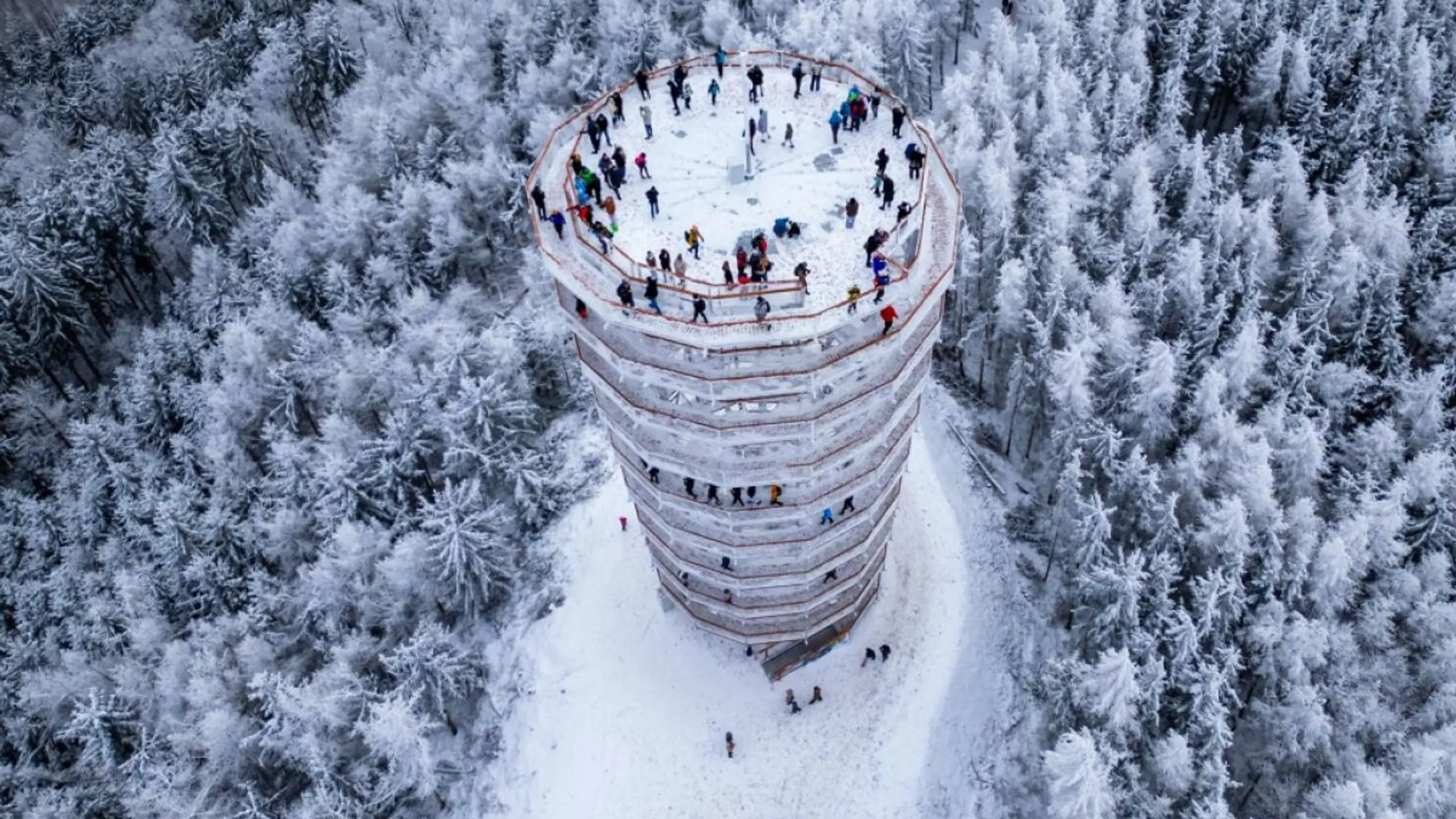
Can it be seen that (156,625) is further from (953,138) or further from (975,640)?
(953,138)

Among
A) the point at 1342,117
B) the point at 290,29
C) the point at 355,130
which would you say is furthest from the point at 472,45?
the point at 1342,117

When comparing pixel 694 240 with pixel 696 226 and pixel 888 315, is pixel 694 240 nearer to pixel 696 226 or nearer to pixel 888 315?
pixel 696 226

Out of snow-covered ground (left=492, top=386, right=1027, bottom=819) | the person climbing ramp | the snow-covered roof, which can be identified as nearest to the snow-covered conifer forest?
snow-covered ground (left=492, top=386, right=1027, bottom=819)

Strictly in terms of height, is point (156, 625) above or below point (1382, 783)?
above

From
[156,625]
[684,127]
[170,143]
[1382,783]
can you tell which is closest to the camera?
[684,127]

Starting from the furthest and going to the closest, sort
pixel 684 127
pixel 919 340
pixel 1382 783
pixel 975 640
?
1. pixel 975 640
2. pixel 1382 783
3. pixel 684 127
4. pixel 919 340

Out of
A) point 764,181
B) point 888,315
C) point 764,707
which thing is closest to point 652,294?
point 764,181

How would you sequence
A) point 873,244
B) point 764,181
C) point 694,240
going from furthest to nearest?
point 764,181
point 694,240
point 873,244

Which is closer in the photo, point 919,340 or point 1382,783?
point 919,340
